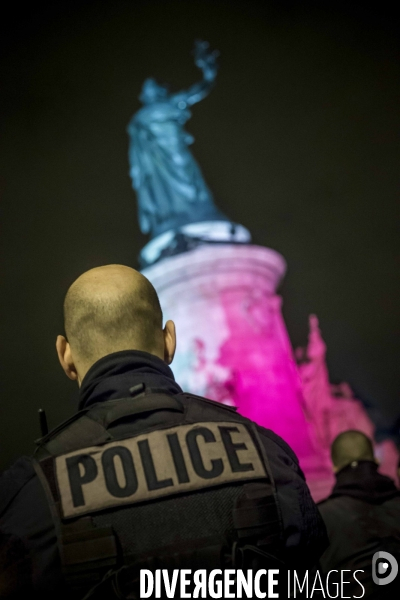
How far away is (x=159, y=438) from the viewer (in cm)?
196

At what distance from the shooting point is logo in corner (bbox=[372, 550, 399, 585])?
10.4ft

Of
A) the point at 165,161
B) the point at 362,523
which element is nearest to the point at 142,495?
the point at 362,523

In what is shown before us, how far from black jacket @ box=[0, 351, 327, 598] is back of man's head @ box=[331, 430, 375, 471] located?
220 cm

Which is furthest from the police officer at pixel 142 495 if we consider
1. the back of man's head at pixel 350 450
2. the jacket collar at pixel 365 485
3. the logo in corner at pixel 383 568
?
the back of man's head at pixel 350 450

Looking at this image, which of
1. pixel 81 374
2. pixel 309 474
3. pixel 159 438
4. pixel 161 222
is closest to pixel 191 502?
pixel 159 438

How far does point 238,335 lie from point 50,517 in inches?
371

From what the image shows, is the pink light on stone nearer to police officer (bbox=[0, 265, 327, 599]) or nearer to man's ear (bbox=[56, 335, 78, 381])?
man's ear (bbox=[56, 335, 78, 381])

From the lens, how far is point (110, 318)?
2270mm

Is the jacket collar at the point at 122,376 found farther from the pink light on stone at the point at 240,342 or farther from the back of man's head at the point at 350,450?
the pink light on stone at the point at 240,342

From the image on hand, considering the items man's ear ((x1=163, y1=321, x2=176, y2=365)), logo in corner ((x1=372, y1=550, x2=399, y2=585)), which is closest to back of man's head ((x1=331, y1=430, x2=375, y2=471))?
logo in corner ((x1=372, y1=550, x2=399, y2=585))

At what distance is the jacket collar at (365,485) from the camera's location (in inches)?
149

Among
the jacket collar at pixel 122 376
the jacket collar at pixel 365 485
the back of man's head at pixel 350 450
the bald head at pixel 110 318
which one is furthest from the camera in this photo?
the back of man's head at pixel 350 450

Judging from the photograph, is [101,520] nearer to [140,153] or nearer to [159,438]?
[159,438]

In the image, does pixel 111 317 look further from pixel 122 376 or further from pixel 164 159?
pixel 164 159
